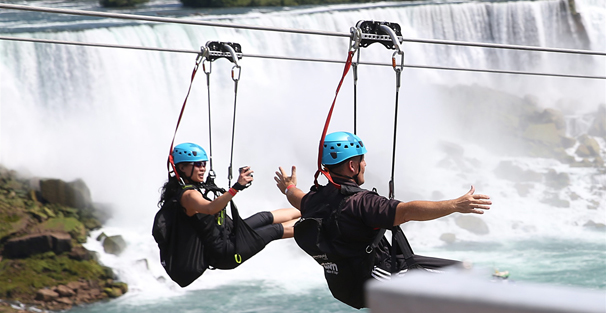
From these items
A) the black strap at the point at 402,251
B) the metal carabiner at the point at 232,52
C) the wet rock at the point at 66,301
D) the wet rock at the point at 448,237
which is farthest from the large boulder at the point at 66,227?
the black strap at the point at 402,251

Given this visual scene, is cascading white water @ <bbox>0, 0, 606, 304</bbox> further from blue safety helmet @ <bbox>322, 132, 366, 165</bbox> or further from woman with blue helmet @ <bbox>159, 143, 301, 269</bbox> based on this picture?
blue safety helmet @ <bbox>322, 132, 366, 165</bbox>

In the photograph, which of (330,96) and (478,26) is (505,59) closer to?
(478,26)

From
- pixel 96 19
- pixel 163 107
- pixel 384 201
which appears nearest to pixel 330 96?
pixel 163 107

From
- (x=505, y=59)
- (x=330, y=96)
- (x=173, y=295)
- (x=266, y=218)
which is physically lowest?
(x=173, y=295)

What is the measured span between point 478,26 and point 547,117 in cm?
358

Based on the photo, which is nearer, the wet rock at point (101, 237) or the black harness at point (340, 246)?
the black harness at point (340, 246)

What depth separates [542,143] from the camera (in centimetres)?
2258

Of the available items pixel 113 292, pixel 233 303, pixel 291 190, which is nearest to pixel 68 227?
pixel 113 292

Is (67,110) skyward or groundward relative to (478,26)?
groundward

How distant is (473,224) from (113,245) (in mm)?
8658

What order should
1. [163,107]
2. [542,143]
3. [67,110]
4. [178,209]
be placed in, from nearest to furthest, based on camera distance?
[178,209], [67,110], [163,107], [542,143]

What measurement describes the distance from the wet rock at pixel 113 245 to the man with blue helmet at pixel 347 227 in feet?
34.6

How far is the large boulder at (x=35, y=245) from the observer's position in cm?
1230

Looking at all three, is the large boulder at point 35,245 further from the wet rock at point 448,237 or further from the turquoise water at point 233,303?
the wet rock at point 448,237
